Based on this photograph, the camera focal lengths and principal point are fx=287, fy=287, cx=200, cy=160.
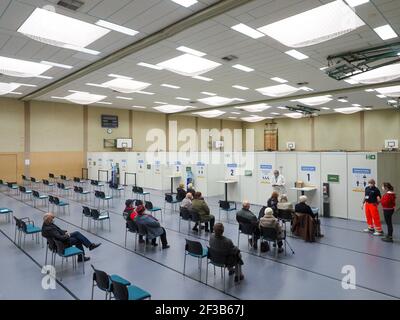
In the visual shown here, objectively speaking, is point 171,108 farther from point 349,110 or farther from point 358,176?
point 358,176

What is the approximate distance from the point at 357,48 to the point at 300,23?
2.37 meters

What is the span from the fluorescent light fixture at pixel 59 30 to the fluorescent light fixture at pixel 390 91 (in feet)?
42.0

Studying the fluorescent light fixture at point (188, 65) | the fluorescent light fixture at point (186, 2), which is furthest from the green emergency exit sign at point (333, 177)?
the fluorescent light fixture at point (186, 2)

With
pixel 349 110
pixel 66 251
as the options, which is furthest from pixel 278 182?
pixel 349 110

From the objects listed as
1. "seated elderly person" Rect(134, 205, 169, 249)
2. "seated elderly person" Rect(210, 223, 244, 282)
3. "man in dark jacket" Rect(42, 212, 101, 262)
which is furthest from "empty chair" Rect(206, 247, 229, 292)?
"man in dark jacket" Rect(42, 212, 101, 262)

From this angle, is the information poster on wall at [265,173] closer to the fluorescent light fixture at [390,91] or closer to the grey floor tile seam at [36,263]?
the fluorescent light fixture at [390,91]

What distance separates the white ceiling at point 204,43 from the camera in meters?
5.73

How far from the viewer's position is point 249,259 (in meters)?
5.66

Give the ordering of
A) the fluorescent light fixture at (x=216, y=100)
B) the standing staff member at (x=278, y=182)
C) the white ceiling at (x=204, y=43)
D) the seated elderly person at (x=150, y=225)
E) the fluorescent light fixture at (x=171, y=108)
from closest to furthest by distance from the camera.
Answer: the white ceiling at (x=204, y=43) < the seated elderly person at (x=150, y=225) < the standing staff member at (x=278, y=182) < the fluorescent light fixture at (x=216, y=100) < the fluorescent light fixture at (x=171, y=108)

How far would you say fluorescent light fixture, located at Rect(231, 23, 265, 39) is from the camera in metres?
6.62

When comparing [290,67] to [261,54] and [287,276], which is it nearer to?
[261,54]

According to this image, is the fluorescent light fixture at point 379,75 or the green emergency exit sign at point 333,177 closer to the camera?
the green emergency exit sign at point 333,177

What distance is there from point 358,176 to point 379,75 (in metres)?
4.96
